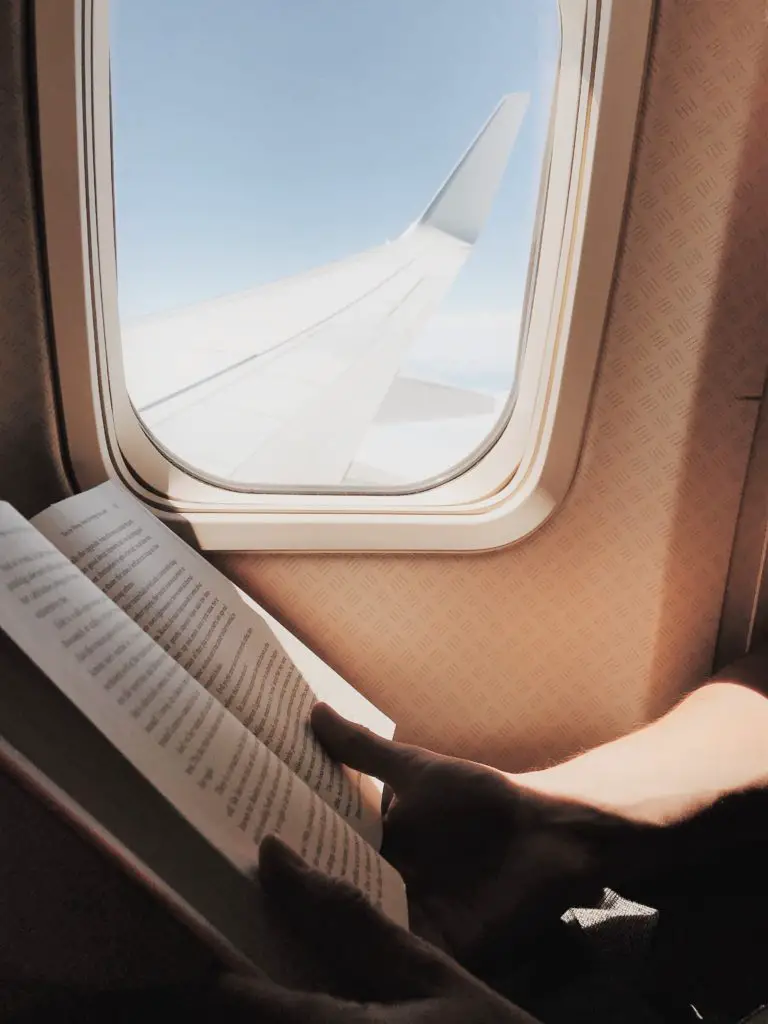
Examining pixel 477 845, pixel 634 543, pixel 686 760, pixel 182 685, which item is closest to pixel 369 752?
pixel 477 845

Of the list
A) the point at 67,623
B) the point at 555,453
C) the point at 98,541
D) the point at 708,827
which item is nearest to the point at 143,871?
the point at 67,623

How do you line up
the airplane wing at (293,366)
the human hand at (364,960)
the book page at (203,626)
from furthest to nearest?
the airplane wing at (293,366)
the book page at (203,626)
the human hand at (364,960)

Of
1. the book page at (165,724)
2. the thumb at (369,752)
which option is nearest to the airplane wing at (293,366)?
the thumb at (369,752)

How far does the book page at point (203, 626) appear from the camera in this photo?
65 cm

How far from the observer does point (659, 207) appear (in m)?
0.86

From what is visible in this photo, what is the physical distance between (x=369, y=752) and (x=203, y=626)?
0.23 meters

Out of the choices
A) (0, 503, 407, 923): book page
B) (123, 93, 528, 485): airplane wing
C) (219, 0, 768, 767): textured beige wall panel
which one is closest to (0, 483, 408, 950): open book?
(0, 503, 407, 923): book page

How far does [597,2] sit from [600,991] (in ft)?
3.52

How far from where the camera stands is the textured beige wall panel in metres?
0.85

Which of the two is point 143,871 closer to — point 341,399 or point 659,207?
point 659,207

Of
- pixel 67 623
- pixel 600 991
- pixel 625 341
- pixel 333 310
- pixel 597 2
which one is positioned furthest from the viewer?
pixel 333 310

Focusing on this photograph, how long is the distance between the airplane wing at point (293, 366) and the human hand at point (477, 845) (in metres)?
0.52

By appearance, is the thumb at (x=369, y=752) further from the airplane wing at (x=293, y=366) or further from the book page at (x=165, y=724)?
the airplane wing at (x=293, y=366)

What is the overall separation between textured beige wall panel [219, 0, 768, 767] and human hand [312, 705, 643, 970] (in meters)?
0.30
